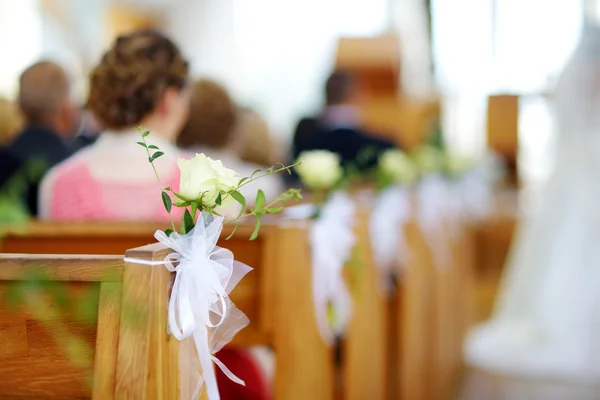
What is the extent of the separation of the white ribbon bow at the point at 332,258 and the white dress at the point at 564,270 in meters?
1.75

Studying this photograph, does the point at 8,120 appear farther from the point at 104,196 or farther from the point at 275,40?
the point at 275,40

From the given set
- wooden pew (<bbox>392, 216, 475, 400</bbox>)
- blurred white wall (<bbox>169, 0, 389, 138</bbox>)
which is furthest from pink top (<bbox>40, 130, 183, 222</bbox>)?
blurred white wall (<bbox>169, 0, 389, 138</bbox>)

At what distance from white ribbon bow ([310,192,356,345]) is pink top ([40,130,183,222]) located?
17.6 inches

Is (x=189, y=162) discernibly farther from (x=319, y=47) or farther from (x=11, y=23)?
(x=319, y=47)

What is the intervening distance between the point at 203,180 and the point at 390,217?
233 cm

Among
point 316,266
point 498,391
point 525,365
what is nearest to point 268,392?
point 316,266

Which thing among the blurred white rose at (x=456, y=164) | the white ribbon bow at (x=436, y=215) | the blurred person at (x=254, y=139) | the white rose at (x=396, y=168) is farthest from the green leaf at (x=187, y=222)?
the blurred white rose at (x=456, y=164)

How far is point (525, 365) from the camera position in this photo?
401cm

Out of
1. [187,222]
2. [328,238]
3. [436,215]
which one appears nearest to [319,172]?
[328,238]

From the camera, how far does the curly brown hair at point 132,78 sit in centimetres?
243

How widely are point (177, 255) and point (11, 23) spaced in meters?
7.21

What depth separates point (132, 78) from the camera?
244 centimetres

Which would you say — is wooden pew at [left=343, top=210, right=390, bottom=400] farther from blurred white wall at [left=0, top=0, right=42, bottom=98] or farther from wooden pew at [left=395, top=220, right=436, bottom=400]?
blurred white wall at [left=0, top=0, right=42, bottom=98]

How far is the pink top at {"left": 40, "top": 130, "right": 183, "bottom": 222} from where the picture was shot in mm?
2334
